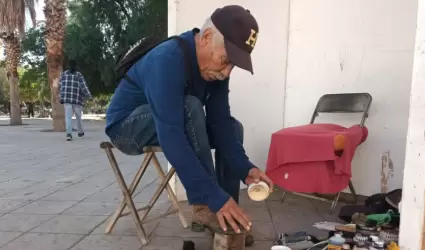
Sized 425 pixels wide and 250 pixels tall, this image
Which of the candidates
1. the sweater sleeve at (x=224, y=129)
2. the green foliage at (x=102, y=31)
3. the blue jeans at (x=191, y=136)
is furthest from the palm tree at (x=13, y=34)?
the sweater sleeve at (x=224, y=129)

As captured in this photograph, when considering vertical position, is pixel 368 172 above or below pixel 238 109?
below

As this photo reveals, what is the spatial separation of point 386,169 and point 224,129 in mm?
1887

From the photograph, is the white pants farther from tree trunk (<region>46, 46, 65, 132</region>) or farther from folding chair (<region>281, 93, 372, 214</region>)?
folding chair (<region>281, 93, 372, 214</region>)

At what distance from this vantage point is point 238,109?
151 inches

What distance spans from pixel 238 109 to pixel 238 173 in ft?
5.69

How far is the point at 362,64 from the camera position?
3635mm

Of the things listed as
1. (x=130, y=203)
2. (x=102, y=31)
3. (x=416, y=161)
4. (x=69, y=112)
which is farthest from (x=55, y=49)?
(x=416, y=161)

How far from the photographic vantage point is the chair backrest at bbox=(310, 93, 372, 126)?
3.43 m

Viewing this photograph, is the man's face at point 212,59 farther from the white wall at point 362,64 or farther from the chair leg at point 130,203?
the white wall at point 362,64

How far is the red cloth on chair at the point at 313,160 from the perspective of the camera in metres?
2.87

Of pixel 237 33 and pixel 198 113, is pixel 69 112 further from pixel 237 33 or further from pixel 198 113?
pixel 237 33

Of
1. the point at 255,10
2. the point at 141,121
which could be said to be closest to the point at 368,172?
the point at 255,10

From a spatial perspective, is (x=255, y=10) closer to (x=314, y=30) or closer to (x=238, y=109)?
(x=314, y=30)

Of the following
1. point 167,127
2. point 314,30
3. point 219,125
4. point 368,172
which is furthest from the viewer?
point 314,30
